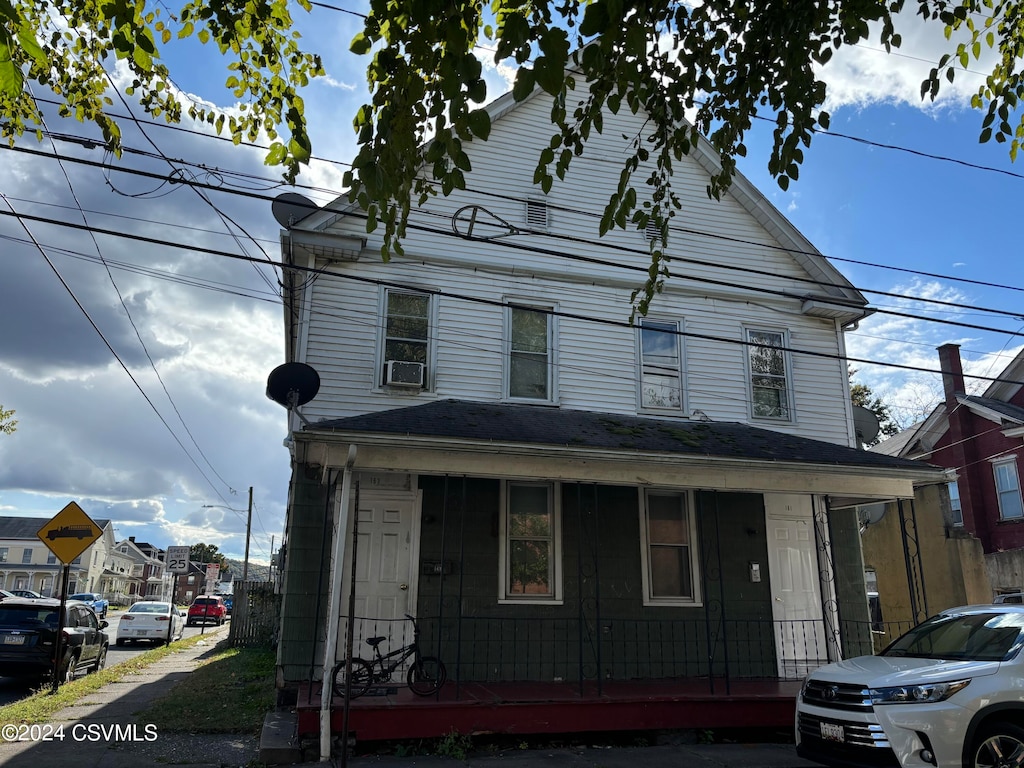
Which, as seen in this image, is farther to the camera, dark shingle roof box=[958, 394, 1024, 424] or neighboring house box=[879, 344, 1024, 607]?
neighboring house box=[879, 344, 1024, 607]

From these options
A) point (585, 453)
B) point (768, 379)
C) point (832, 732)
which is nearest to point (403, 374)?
point (585, 453)

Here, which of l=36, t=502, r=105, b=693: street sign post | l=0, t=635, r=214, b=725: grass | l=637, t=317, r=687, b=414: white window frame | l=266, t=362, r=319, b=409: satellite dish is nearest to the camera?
l=0, t=635, r=214, b=725: grass

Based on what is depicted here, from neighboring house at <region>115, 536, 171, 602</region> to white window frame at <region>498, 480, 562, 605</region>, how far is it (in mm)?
93526

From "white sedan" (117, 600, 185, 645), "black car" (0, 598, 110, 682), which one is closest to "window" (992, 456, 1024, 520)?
"black car" (0, 598, 110, 682)

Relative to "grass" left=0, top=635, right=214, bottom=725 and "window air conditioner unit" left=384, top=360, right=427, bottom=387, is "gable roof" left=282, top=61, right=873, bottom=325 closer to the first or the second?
"window air conditioner unit" left=384, top=360, right=427, bottom=387

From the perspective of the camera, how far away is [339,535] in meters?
7.85

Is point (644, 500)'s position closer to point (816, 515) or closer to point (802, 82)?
point (816, 515)

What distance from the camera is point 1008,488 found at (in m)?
22.9

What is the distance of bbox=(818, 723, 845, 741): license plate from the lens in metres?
6.32

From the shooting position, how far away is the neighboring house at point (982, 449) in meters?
22.6

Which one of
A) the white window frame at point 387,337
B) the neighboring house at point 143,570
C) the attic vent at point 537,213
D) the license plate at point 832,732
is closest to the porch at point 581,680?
the license plate at point 832,732

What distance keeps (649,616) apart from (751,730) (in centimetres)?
210

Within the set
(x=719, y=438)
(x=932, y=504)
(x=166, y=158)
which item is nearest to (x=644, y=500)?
(x=719, y=438)

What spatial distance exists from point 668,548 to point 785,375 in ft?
14.0
